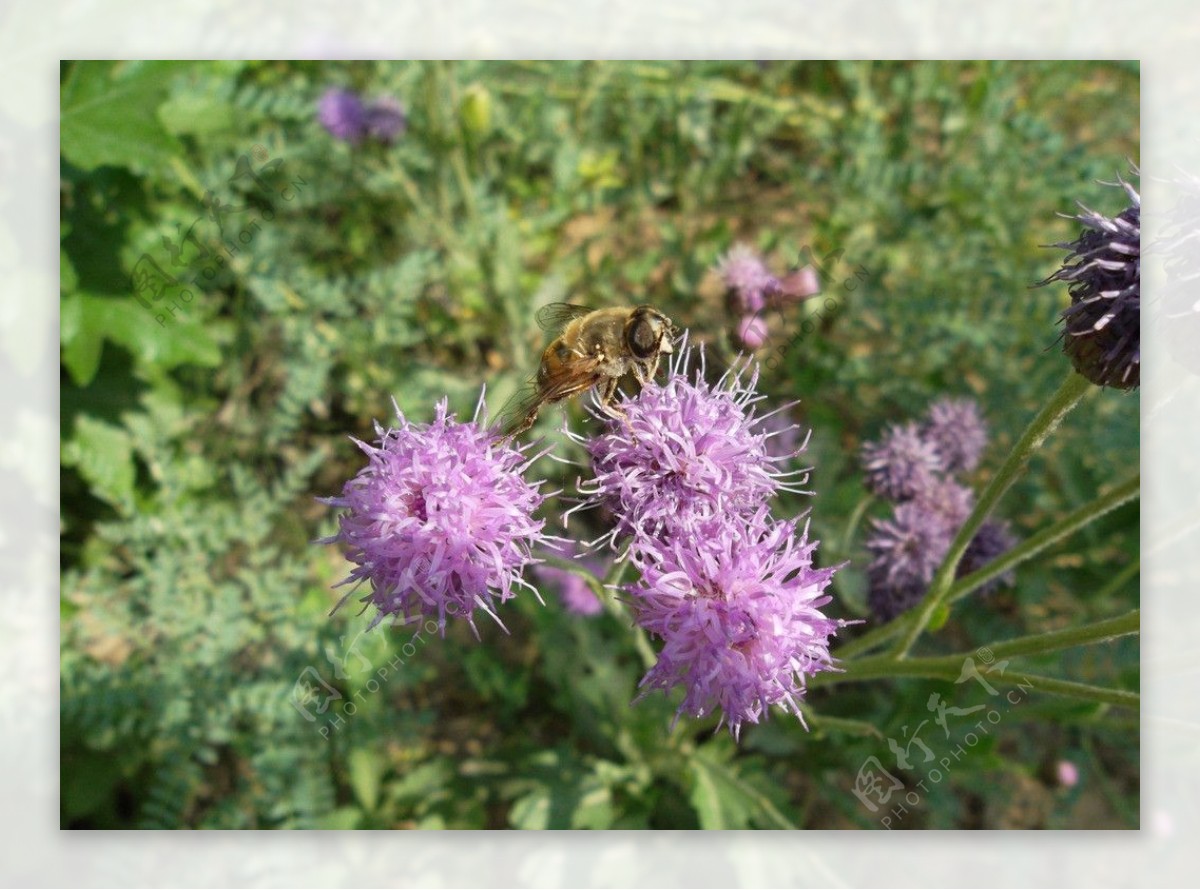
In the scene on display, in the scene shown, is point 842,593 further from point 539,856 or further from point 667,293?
point 667,293

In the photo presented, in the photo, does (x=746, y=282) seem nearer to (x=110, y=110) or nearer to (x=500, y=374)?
(x=500, y=374)

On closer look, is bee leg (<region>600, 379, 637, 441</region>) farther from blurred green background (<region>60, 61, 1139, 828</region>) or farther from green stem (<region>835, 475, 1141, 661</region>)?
blurred green background (<region>60, 61, 1139, 828</region>)

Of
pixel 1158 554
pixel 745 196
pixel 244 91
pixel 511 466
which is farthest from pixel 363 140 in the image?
pixel 1158 554

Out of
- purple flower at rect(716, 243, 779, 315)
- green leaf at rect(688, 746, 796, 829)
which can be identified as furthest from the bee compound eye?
green leaf at rect(688, 746, 796, 829)

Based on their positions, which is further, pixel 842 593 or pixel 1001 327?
pixel 1001 327

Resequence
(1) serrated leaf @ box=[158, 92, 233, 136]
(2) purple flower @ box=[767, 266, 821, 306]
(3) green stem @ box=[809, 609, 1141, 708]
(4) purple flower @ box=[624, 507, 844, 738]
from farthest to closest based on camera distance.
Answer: (2) purple flower @ box=[767, 266, 821, 306]
(1) serrated leaf @ box=[158, 92, 233, 136]
(3) green stem @ box=[809, 609, 1141, 708]
(4) purple flower @ box=[624, 507, 844, 738]

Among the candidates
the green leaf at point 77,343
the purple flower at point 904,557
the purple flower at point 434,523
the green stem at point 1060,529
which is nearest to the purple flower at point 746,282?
the purple flower at point 904,557

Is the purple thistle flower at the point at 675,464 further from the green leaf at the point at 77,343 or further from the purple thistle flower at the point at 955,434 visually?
the green leaf at the point at 77,343
